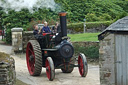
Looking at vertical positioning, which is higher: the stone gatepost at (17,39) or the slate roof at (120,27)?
the slate roof at (120,27)

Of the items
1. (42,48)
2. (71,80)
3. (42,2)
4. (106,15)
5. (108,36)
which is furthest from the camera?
(106,15)

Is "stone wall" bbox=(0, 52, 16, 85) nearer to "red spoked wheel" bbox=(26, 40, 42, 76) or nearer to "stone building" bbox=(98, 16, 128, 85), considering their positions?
"stone building" bbox=(98, 16, 128, 85)

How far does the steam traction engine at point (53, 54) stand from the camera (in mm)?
11664

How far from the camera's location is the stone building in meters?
9.39

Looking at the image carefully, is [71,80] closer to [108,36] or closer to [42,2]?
[108,36]

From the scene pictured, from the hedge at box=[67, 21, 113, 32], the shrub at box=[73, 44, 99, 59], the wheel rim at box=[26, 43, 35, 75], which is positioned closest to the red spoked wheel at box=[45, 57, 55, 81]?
the wheel rim at box=[26, 43, 35, 75]

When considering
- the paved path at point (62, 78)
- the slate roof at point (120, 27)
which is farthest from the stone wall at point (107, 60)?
the paved path at point (62, 78)

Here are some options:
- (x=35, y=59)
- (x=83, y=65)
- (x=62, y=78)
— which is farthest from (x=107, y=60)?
(x=35, y=59)

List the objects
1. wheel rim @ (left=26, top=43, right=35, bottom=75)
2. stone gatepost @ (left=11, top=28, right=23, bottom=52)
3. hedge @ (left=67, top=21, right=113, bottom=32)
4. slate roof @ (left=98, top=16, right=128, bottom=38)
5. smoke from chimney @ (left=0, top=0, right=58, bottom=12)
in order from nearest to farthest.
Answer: slate roof @ (left=98, top=16, right=128, bottom=38), wheel rim @ (left=26, top=43, right=35, bottom=75), stone gatepost @ (left=11, top=28, right=23, bottom=52), smoke from chimney @ (left=0, top=0, right=58, bottom=12), hedge @ (left=67, top=21, right=113, bottom=32)

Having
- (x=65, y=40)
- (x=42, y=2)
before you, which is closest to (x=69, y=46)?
(x=65, y=40)

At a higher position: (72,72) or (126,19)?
(126,19)

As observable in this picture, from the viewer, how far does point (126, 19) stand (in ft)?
32.1

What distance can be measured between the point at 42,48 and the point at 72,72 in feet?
5.67

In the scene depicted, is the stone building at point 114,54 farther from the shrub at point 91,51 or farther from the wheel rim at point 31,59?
the shrub at point 91,51
